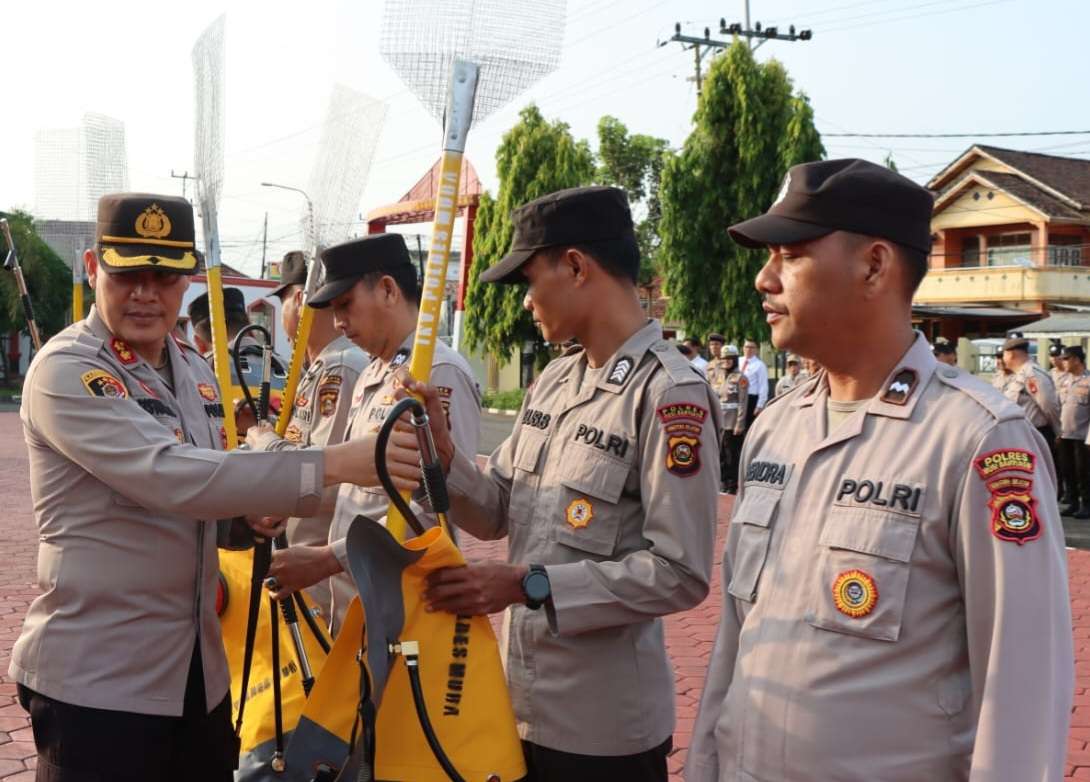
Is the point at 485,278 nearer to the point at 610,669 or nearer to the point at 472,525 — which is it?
the point at 472,525

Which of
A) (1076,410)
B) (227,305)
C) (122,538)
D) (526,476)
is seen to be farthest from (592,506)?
(1076,410)

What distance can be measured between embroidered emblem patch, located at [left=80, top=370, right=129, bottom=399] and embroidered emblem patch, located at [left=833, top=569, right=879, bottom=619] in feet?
5.29

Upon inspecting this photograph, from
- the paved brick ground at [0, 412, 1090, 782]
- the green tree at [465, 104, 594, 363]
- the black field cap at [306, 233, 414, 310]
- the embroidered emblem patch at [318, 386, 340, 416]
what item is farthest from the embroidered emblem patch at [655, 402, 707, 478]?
the green tree at [465, 104, 594, 363]

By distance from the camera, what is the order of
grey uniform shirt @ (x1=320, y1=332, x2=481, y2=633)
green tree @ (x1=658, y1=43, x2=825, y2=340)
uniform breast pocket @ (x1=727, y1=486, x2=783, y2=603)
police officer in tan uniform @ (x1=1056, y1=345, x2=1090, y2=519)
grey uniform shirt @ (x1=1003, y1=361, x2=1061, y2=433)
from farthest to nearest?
green tree @ (x1=658, y1=43, x2=825, y2=340), police officer in tan uniform @ (x1=1056, y1=345, x2=1090, y2=519), grey uniform shirt @ (x1=1003, y1=361, x2=1061, y2=433), grey uniform shirt @ (x1=320, y1=332, x2=481, y2=633), uniform breast pocket @ (x1=727, y1=486, x2=783, y2=603)

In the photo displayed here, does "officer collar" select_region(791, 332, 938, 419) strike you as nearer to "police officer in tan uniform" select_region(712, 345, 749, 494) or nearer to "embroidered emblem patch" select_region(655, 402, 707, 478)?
"embroidered emblem patch" select_region(655, 402, 707, 478)

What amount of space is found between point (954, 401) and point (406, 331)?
6.94ft

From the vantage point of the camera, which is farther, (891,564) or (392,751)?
(392,751)

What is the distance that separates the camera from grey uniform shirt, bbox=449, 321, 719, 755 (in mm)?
2373

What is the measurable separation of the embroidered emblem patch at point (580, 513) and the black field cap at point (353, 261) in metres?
1.34

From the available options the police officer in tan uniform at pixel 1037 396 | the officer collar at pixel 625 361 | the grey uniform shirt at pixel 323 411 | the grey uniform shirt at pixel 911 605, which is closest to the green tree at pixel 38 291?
the police officer in tan uniform at pixel 1037 396

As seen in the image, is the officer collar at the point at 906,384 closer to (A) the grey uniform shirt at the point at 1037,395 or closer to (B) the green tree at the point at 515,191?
(A) the grey uniform shirt at the point at 1037,395

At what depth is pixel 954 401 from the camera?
188 cm

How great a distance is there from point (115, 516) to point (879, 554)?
1.67m

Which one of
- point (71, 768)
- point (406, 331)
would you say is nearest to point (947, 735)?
point (71, 768)
